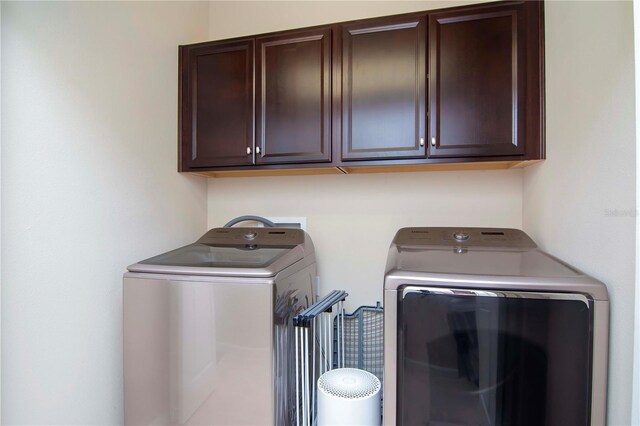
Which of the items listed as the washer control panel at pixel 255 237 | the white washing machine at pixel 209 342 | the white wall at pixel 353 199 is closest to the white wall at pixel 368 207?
the white wall at pixel 353 199


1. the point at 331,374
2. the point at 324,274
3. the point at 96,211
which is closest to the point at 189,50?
the point at 96,211

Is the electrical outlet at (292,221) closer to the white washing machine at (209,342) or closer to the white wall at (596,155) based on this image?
the white washing machine at (209,342)

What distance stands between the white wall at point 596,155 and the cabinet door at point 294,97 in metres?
0.94

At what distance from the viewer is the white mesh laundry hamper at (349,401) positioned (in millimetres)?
1097

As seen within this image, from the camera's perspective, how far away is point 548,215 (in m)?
1.29

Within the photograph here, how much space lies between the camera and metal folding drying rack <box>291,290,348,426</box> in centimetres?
124

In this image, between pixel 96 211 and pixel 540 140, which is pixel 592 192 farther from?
pixel 96 211

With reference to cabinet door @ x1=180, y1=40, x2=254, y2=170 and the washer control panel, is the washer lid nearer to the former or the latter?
the washer control panel

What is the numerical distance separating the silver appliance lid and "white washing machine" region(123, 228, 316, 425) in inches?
18.3

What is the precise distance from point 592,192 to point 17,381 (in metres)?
1.89

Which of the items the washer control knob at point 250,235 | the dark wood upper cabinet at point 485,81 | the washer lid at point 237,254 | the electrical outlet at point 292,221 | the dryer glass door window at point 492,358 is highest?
the dark wood upper cabinet at point 485,81

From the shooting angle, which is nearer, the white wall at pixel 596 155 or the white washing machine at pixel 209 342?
the white wall at pixel 596 155

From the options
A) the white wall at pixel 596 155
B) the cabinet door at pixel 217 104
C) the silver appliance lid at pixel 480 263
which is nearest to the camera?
the white wall at pixel 596 155

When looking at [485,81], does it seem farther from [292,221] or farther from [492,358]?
[292,221]
